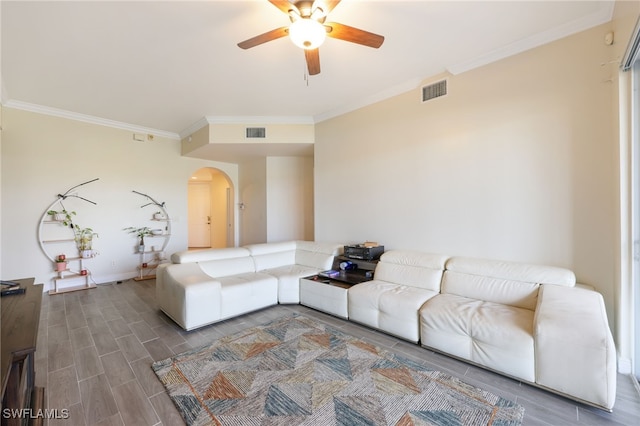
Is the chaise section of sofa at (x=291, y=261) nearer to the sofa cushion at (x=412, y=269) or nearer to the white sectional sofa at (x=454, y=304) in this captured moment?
the white sectional sofa at (x=454, y=304)

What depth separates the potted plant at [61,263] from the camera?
172 inches

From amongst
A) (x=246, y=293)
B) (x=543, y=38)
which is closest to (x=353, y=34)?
(x=543, y=38)

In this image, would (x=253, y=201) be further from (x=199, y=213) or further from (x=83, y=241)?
(x=199, y=213)

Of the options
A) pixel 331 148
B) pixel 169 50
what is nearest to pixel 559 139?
pixel 331 148

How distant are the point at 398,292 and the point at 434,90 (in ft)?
8.47

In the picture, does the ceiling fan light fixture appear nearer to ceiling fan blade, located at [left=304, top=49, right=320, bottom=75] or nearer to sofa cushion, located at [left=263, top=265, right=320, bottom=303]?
ceiling fan blade, located at [left=304, top=49, right=320, bottom=75]

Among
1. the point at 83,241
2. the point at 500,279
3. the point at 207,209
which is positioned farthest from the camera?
the point at 207,209

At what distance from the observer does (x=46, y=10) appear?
2.23 metres

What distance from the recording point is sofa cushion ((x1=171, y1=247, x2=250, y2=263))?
360 cm

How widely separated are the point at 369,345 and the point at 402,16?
3089 millimetres

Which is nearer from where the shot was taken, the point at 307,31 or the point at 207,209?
the point at 307,31

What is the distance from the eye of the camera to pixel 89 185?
16.0 feet

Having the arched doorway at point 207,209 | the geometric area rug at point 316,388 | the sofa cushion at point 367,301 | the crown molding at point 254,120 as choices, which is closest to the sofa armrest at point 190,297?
the geometric area rug at point 316,388

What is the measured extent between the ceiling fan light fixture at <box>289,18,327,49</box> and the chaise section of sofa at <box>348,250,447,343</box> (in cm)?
252
